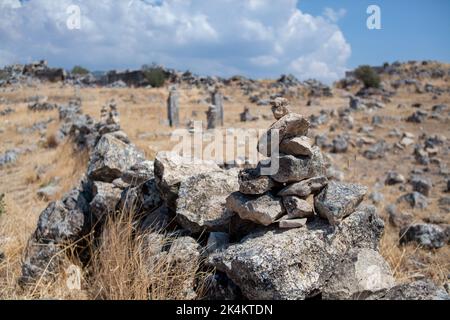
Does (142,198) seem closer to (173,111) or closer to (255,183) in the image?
(255,183)

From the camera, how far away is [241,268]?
107 inches

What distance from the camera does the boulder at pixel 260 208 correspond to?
2.99 m

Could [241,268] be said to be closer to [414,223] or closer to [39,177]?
[414,223]

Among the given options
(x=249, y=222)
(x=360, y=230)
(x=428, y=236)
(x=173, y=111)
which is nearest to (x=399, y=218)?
(x=428, y=236)

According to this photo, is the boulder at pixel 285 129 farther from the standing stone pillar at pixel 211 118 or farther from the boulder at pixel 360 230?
the standing stone pillar at pixel 211 118

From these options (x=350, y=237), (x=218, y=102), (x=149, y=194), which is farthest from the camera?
(x=218, y=102)

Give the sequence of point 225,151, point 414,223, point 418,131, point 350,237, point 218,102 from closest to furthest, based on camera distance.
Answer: point 350,237
point 414,223
point 225,151
point 418,131
point 218,102

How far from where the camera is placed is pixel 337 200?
2.87m

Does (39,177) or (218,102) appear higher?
(218,102)

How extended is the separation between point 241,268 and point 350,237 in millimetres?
860

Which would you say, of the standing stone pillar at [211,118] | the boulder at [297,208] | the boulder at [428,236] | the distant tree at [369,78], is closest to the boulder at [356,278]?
the boulder at [297,208]

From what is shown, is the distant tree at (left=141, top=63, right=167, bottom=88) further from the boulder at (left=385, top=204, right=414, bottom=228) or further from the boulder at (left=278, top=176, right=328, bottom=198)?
the boulder at (left=278, top=176, right=328, bottom=198)
